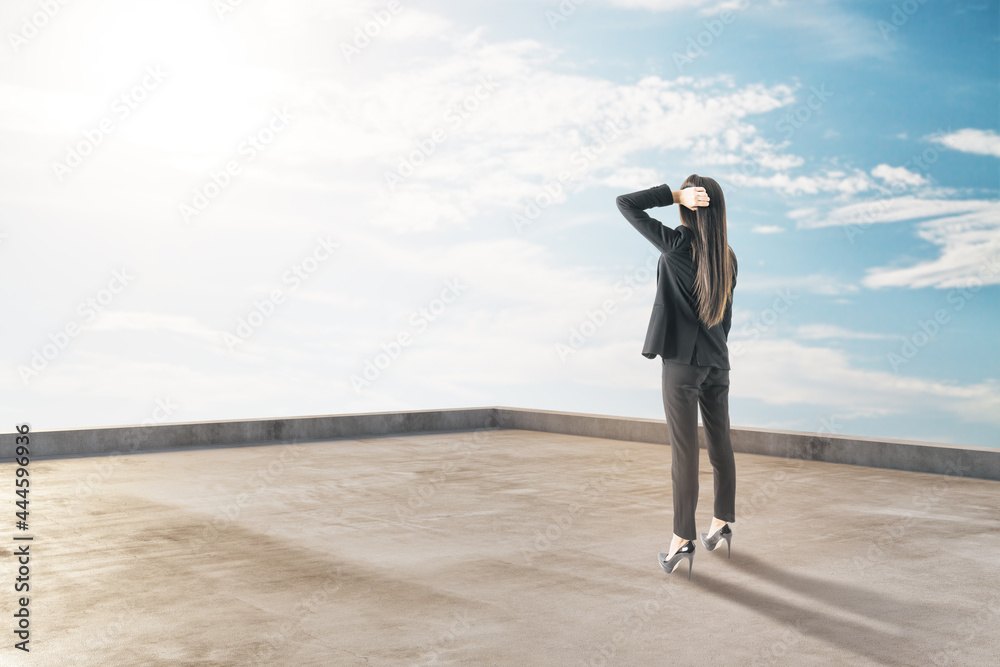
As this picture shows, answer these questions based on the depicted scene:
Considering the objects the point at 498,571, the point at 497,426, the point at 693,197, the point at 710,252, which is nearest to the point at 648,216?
the point at 693,197

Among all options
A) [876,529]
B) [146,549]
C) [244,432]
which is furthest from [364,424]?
[876,529]

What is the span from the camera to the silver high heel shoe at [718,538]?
13.7 feet

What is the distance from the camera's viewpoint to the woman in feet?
12.8

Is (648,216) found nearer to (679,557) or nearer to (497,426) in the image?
(679,557)

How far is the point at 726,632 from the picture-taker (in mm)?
3064

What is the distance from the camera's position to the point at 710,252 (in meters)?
3.98

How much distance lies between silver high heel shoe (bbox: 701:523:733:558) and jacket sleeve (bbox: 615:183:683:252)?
1.45 meters

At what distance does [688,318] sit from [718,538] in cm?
118

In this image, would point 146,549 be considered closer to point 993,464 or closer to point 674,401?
point 674,401

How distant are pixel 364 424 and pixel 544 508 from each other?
4.85 meters

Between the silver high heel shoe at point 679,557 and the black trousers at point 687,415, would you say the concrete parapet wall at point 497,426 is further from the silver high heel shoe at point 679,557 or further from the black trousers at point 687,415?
the silver high heel shoe at point 679,557

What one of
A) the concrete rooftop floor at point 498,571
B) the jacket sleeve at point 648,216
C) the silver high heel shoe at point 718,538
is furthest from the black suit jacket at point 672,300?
the concrete rooftop floor at point 498,571

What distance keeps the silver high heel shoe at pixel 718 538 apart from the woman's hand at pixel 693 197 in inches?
63.5

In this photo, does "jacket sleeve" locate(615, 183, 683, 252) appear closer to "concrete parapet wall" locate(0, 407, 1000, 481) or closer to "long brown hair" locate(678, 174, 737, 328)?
Result: "long brown hair" locate(678, 174, 737, 328)
